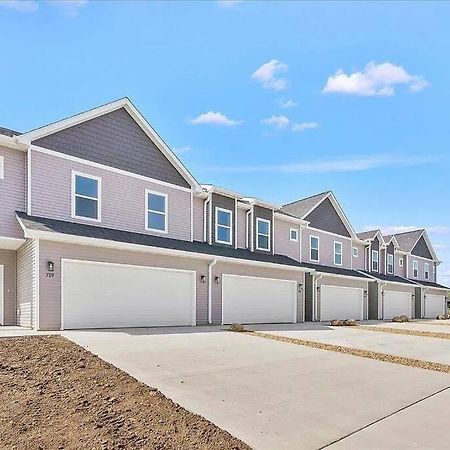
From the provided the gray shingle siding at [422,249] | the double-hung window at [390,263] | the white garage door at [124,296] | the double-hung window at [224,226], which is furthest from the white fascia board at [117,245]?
the gray shingle siding at [422,249]

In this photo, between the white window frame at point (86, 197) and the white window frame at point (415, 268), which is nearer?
the white window frame at point (86, 197)

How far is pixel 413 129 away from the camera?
18.4 m

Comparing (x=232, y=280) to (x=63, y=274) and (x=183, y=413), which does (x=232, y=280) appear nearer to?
(x=63, y=274)

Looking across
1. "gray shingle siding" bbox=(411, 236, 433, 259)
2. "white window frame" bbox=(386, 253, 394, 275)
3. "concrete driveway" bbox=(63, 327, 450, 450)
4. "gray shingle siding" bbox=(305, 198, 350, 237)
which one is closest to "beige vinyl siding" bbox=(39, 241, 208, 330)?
"concrete driveway" bbox=(63, 327, 450, 450)

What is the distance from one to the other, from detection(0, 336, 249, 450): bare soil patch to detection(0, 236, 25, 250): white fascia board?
21.0 ft

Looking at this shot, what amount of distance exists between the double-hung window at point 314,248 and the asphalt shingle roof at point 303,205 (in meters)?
1.72

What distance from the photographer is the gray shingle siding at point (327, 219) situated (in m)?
25.7

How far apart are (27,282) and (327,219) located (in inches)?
777

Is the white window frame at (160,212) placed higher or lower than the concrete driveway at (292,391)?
higher

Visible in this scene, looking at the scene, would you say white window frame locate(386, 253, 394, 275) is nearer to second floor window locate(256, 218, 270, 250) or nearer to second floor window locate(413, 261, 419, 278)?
second floor window locate(413, 261, 419, 278)

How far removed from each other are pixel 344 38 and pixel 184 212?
9.12 m

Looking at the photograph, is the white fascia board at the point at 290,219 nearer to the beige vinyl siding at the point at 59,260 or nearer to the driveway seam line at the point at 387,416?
the beige vinyl siding at the point at 59,260

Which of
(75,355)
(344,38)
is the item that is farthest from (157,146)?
(75,355)

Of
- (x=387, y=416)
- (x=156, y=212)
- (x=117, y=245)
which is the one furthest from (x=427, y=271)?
(x=387, y=416)
